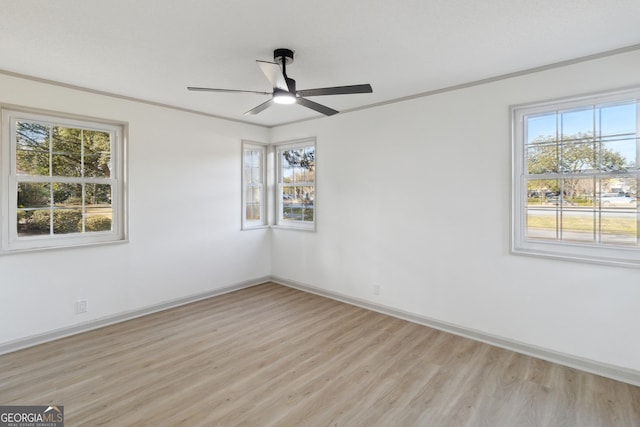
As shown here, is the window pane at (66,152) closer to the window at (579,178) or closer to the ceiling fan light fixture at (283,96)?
the ceiling fan light fixture at (283,96)

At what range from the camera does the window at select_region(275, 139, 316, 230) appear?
196 inches

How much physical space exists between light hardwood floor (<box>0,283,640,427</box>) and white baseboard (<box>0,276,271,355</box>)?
11 cm

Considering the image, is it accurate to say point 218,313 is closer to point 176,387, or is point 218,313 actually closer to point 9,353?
point 176,387

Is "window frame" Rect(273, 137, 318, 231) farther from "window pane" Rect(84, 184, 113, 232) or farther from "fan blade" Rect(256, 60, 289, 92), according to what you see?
"window pane" Rect(84, 184, 113, 232)

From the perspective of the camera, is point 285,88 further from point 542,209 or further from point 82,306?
point 82,306

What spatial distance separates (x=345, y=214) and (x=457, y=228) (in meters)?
1.53

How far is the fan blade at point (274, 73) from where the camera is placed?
7.44 feet

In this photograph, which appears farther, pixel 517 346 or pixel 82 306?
pixel 82 306

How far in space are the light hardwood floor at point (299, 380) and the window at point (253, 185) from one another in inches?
80.3

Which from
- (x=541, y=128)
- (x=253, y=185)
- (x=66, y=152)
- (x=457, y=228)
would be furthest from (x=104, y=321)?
(x=541, y=128)

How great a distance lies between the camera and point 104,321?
3656mm

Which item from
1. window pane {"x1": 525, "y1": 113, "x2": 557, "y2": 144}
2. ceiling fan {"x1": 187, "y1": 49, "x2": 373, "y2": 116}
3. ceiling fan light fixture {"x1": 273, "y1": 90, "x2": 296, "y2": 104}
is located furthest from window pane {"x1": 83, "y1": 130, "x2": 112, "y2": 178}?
window pane {"x1": 525, "y1": 113, "x2": 557, "y2": 144}

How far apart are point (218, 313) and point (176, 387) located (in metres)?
1.56

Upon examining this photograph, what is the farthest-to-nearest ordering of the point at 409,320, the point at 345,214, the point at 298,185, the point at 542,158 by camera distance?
the point at 298,185, the point at 345,214, the point at 409,320, the point at 542,158
